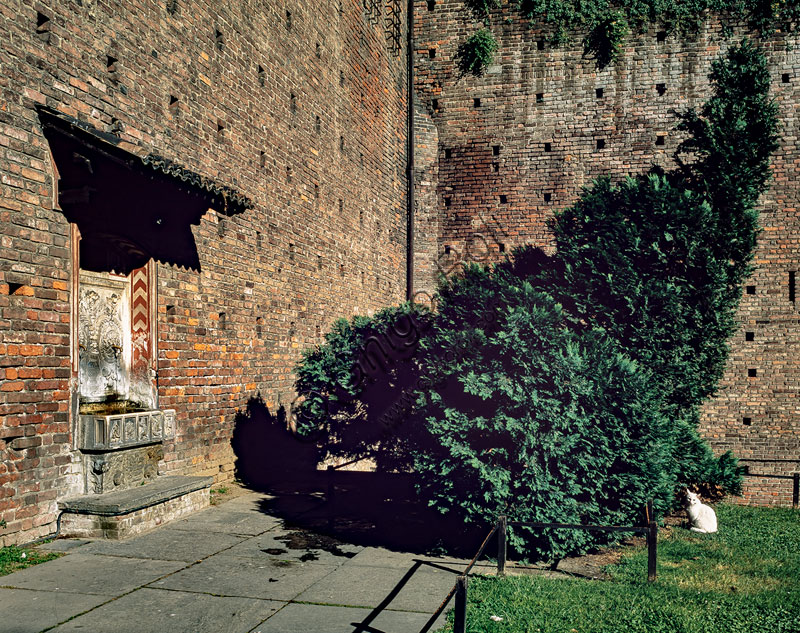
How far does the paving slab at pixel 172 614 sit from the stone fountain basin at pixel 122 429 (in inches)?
79.0

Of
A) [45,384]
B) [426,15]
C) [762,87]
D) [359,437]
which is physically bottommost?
[359,437]

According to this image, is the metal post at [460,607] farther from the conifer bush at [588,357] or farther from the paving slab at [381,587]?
the conifer bush at [588,357]

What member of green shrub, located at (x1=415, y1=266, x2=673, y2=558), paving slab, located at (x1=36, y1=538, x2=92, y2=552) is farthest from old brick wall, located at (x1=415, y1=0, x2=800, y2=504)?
paving slab, located at (x1=36, y1=538, x2=92, y2=552)

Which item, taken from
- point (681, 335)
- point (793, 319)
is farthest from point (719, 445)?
point (681, 335)

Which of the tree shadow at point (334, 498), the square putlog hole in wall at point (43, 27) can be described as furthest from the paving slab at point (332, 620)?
the square putlog hole in wall at point (43, 27)

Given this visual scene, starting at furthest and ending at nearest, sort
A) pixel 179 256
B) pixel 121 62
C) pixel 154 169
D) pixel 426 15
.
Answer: pixel 426 15 → pixel 179 256 → pixel 121 62 → pixel 154 169

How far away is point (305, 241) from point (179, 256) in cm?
381

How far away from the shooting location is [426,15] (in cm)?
1736

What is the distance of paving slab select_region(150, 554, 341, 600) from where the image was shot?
5.20 m

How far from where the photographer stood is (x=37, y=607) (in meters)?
4.61

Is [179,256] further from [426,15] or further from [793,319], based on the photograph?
[793,319]

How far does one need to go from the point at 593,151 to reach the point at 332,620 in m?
14.2

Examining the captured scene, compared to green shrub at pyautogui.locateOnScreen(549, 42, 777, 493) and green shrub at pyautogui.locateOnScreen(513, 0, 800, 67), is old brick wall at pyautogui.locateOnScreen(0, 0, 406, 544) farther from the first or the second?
green shrub at pyautogui.locateOnScreen(549, 42, 777, 493)

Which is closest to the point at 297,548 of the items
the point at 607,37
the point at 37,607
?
the point at 37,607
